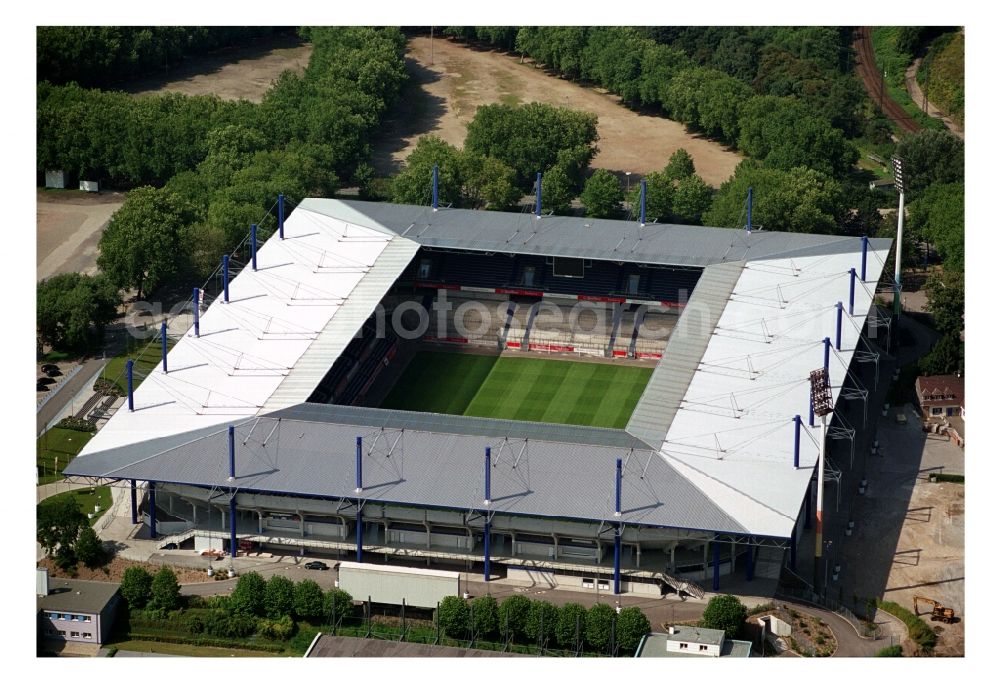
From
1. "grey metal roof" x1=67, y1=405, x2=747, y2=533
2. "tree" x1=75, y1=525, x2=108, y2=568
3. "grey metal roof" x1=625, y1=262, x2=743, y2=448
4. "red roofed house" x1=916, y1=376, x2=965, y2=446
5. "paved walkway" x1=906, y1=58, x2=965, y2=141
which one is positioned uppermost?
"paved walkway" x1=906, y1=58, x2=965, y2=141

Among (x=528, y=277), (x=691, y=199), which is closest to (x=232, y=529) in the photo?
(x=528, y=277)

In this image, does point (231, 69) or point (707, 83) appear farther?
point (231, 69)

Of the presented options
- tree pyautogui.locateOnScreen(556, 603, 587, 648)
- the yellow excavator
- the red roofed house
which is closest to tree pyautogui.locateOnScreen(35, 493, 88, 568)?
tree pyautogui.locateOnScreen(556, 603, 587, 648)

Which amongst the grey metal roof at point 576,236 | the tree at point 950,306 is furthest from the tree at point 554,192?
the tree at point 950,306

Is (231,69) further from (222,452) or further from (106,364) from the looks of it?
(222,452)

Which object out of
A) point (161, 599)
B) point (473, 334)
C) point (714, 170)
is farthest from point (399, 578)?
point (714, 170)

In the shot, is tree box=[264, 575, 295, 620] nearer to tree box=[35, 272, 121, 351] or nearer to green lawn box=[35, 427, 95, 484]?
green lawn box=[35, 427, 95, 484]
